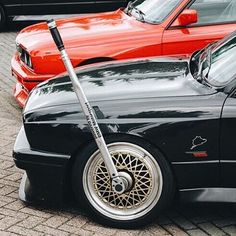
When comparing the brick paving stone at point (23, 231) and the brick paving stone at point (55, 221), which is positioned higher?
the brick paving stone at point (23, 231)

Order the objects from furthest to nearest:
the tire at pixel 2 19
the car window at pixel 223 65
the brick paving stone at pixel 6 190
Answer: the tire at pixel 2 19 < the brick paving stone at pixel 6 190 < the car window at pixel 223 65

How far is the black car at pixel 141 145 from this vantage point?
13.7 feet

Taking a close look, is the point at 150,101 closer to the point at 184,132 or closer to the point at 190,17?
the point at 184,132

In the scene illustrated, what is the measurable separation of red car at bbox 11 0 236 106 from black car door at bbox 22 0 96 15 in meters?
5.06

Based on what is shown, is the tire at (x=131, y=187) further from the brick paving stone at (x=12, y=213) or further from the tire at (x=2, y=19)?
the tire at (x=2, y=19)

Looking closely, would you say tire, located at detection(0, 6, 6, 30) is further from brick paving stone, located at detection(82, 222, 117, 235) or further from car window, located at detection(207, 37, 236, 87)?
brick paving stone, located at detection(82, 222, 117, 235)

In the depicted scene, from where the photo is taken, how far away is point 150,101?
4312mm

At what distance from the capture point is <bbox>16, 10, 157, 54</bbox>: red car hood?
661cm

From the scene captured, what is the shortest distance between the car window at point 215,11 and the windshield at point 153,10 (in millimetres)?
269

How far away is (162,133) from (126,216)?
679mm

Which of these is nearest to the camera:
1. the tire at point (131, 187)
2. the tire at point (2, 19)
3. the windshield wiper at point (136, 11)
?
the tire at point (131, 187)

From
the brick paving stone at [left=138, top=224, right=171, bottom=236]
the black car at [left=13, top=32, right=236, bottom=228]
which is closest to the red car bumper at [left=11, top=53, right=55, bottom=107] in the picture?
the black car at [left=13, top=32, right=236, bottom=228]

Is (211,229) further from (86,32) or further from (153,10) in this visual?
(153,10)

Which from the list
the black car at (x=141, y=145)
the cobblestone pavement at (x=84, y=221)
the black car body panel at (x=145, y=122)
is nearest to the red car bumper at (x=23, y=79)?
the cobblestone pavement at (x=84, y=221)
